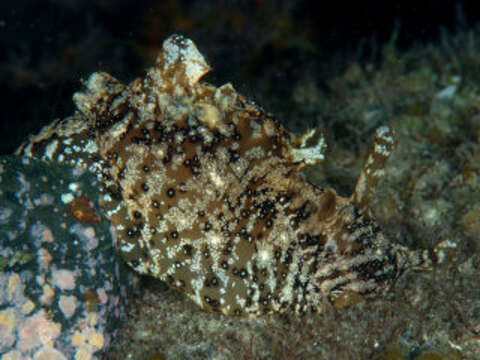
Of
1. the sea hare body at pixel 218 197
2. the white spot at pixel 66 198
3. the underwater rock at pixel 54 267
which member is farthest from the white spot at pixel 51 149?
the white spot at pixel 66 198

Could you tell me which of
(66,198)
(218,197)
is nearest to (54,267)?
(66,198)

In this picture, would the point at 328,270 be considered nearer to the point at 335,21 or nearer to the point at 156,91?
the point at 156,91

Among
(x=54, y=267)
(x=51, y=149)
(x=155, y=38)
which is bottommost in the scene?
(x=54, y=267)

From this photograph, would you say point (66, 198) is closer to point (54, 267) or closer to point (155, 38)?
point (54, 267)

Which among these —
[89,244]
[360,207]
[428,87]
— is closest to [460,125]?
[428,87]

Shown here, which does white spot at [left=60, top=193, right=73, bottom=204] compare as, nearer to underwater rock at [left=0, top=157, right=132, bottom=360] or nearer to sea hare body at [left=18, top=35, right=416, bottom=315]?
underwater rock at [left=0, top=157, right=132, bottom=360]

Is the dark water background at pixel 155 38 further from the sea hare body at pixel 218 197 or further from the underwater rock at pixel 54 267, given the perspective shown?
the underwater rock at pixel 54 267
